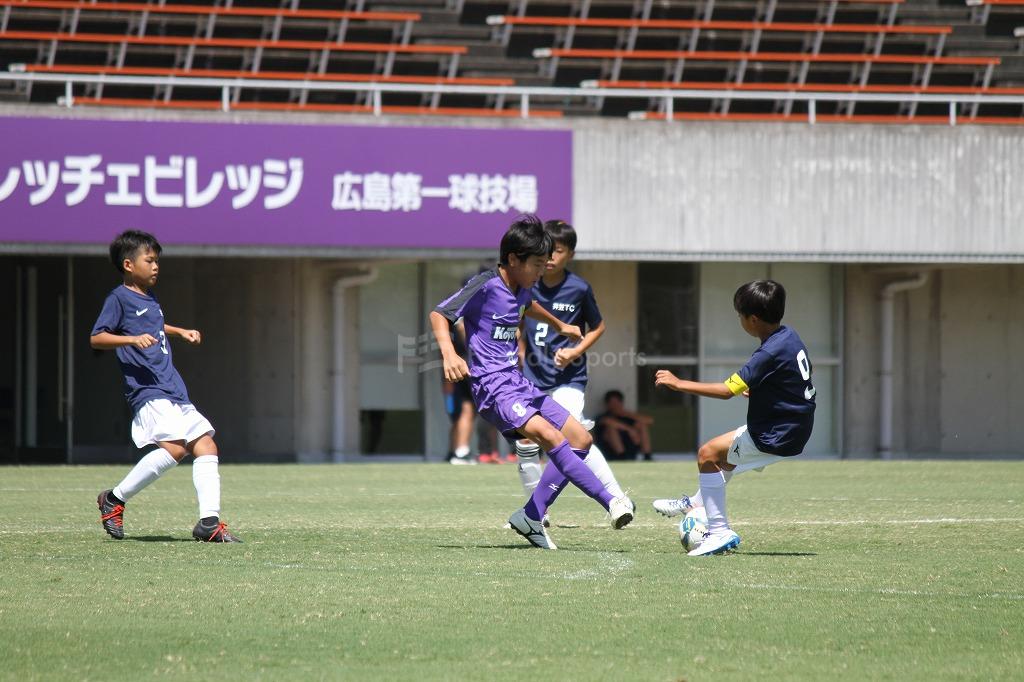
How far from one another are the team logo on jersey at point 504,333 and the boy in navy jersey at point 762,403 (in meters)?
1.07

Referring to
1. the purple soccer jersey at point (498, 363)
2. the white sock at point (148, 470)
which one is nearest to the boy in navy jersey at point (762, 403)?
the purple soccer jersey at point (498, 363)

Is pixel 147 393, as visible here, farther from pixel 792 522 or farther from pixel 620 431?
pixel 620 431

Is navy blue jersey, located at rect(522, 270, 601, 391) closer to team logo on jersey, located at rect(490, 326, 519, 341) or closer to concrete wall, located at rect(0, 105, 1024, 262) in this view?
team logo on jersey, located at rect(490, 326, 519, 341)

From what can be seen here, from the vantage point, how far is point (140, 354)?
8.36m

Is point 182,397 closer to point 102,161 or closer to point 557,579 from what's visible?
point 557,579

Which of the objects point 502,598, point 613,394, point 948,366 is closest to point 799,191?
point 613,394

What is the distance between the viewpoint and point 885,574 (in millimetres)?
6711

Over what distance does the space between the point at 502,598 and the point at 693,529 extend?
1.89m

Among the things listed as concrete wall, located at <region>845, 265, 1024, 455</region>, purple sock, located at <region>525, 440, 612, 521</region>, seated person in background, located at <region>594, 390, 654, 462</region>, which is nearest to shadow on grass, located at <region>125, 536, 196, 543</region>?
purple sock, located at <region>525, 440, 612, 521</region>

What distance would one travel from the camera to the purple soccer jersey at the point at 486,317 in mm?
7812

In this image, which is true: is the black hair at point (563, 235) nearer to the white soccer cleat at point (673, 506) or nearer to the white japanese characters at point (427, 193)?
the white soccer cleat at point (673, 506)

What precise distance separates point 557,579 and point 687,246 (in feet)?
43.3

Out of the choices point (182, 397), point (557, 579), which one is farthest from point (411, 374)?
point (557, 579)

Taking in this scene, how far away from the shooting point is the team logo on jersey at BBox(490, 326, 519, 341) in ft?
25.8
